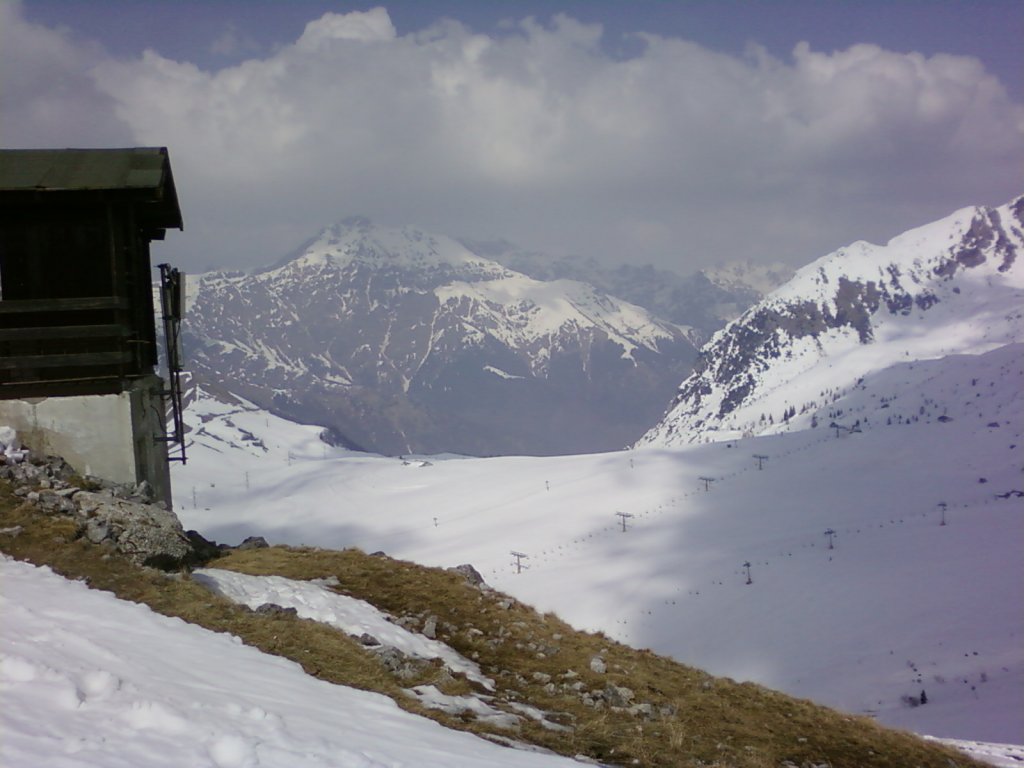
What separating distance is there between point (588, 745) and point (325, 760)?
466cm

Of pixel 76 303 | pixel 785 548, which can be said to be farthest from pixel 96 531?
pixel 785 548

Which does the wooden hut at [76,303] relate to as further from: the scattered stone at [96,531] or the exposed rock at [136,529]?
the scattered stone at [96,531]

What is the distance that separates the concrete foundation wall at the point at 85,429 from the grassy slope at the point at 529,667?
2.93m

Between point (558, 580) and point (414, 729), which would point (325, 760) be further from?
point (558, 580)

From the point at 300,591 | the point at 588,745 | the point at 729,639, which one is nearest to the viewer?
the point at 588,745

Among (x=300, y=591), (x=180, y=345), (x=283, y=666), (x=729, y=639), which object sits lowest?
(x=729, y=639)

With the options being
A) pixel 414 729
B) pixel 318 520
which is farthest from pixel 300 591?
pixel 318 520

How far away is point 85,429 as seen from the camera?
1712 cm

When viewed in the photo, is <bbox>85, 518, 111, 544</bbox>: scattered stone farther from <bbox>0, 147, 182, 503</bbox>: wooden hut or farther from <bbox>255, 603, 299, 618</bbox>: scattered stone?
<bbox>0, 147, 182, 503</bbox>: wooden hut

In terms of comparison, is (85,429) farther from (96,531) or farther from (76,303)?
(96,531)

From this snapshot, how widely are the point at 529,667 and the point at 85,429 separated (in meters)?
11.5

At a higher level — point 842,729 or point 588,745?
point 588,745

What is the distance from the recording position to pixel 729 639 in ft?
222

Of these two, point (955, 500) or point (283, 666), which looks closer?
point (283, 666)
